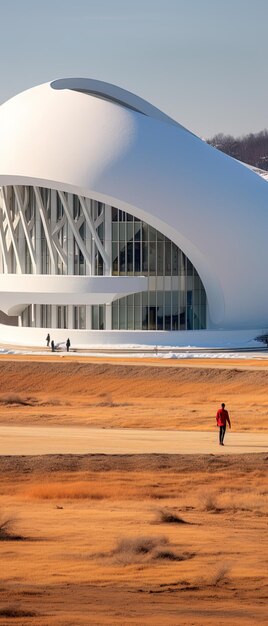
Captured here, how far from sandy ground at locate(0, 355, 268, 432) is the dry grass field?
41 centimetres

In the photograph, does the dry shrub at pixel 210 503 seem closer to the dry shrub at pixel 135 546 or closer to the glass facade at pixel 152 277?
the dry shrub at pixel 135 546

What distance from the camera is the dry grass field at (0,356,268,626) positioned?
53.3 feet

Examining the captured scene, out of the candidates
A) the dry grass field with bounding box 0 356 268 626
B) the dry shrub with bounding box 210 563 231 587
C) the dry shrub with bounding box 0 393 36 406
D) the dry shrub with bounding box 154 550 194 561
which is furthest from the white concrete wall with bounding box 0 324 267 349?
the dry shrub with bounding box 210 563 231 587

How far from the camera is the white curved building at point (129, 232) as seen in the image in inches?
2496

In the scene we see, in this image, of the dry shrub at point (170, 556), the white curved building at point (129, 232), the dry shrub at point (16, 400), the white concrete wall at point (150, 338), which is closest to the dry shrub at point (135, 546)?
the dry shrub at point (170, 556)

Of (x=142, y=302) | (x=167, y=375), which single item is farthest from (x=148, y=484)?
(x=142, y=302)

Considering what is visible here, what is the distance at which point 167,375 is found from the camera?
50500 mm

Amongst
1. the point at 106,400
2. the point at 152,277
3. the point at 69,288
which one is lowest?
the point at 106,400

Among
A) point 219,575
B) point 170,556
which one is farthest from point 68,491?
point 219,575

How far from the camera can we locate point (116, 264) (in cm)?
6506

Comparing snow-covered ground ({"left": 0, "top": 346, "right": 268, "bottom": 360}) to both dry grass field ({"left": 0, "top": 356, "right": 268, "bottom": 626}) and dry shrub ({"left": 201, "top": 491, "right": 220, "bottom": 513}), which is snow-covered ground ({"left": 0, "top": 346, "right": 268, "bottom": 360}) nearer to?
dry grass field ({"left": 0, "top": 356, "right": 268, "bottom": 626})

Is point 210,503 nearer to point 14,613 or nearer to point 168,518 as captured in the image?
point 168,518

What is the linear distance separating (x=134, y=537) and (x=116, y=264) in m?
44.7

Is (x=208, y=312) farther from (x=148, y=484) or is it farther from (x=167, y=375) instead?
(x=148, y=484)
